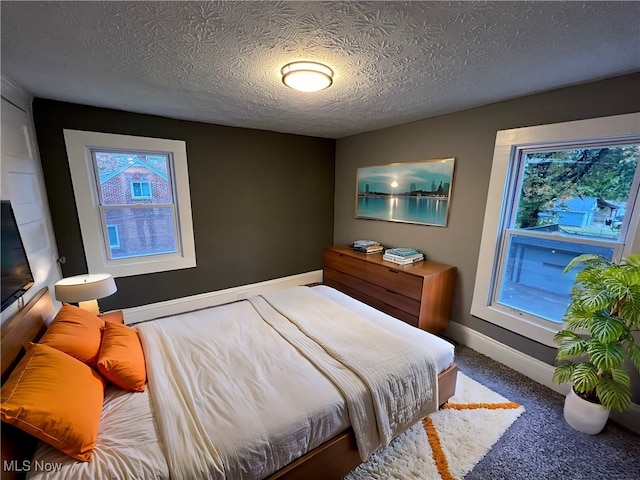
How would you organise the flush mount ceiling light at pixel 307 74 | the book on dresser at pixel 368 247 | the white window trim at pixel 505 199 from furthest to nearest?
the book on dresser at pixel 368 247
the white window trim at pixel 505 199
the flush mount ceiling light at pixel 307 74

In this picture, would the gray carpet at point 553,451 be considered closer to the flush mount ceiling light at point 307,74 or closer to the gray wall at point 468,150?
the gray wall at point 468,150

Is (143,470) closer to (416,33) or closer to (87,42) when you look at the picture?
(87,42)

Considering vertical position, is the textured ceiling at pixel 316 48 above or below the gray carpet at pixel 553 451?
above

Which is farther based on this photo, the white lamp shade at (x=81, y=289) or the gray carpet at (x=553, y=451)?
the white lamp shade at (x=81, y=289)

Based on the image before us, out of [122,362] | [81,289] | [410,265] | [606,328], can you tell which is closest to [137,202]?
[81,289]

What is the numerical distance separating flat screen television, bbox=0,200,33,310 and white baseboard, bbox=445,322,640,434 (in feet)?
10.9

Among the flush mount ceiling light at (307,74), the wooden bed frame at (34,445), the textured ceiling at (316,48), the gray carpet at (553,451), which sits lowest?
the gray carpet at (553,451)

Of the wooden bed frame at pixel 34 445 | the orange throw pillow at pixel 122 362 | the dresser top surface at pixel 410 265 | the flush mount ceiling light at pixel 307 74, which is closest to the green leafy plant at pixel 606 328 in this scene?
the dresser top surface at pixel 410 265

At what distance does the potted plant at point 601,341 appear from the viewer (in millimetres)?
1437

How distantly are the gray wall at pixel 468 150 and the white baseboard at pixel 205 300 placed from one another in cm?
136

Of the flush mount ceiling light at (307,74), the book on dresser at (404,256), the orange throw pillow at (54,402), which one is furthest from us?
the book on dresser at (404,256)

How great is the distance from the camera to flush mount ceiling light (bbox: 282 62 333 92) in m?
1.54

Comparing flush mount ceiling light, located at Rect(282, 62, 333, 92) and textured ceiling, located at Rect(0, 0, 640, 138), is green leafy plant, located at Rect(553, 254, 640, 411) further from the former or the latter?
flush mount ceiling light, located at Rect(282, 62, 333, 92)

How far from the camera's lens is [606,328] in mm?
1458
